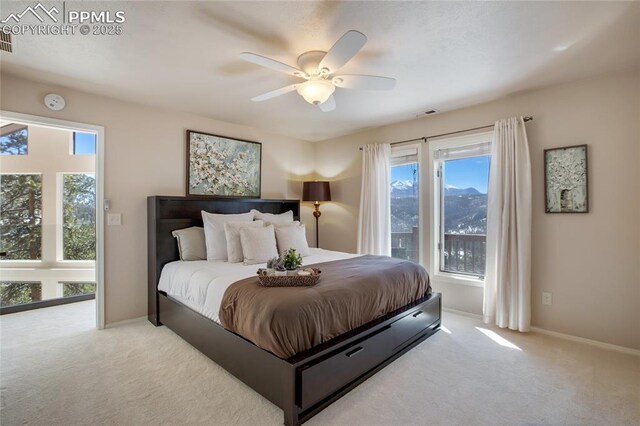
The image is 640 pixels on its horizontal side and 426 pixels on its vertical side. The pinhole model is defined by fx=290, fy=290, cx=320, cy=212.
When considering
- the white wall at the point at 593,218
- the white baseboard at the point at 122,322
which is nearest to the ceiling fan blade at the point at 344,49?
the white wall at the point at 593,218

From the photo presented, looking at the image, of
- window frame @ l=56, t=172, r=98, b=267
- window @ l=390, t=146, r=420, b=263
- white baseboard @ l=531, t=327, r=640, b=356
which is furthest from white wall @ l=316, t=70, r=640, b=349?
window frame @ l=56, t=172, r=98, b=267

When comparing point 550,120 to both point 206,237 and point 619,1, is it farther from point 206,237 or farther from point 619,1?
point 206,237

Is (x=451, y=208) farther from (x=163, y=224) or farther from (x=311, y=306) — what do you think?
(x=163, y=224)

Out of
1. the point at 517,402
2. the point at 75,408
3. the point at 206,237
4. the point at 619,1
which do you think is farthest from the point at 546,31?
the point at 75,408

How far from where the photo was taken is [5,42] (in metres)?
2.11

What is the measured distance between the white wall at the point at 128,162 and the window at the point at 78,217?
1.78m

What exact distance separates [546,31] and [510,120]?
119 cm

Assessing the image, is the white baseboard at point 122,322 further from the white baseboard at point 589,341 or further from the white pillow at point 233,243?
the white baseboard at point 589,341

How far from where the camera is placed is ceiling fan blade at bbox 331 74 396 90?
2.17m

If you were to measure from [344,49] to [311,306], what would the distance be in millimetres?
1613

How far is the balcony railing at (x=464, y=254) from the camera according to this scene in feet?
11.5

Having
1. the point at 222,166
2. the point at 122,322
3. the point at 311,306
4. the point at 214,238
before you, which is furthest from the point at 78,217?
the point at 311,306

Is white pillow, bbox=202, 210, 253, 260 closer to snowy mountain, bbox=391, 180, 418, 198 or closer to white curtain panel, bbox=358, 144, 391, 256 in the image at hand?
white curtain panel, bbox=358, 144, 391, 256

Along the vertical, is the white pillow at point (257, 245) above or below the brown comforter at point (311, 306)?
above
